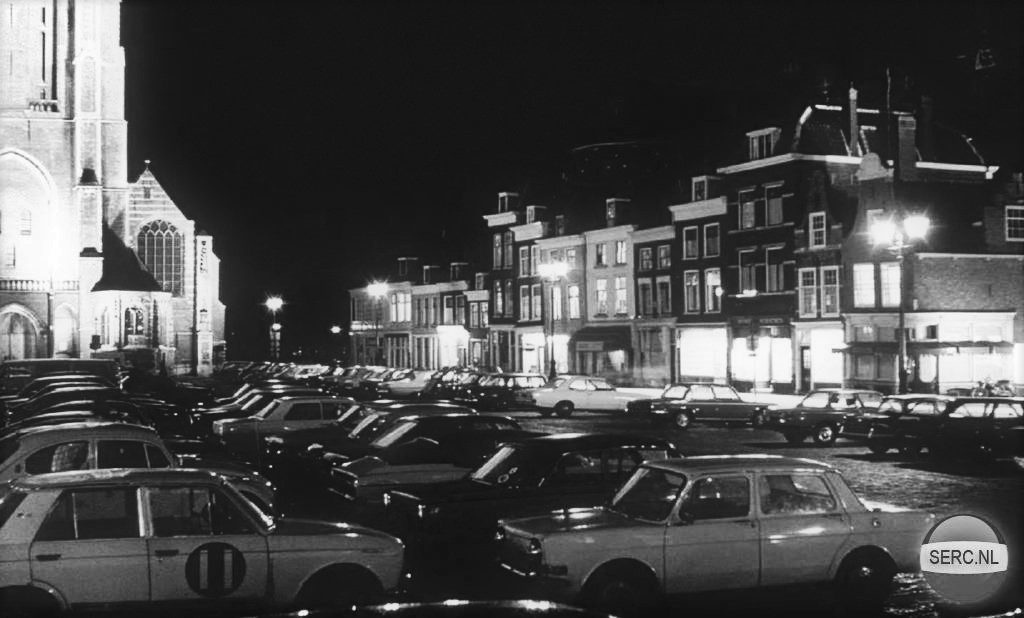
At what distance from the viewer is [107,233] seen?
82562mm

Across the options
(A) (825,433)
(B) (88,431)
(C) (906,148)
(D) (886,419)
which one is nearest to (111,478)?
(B) (88,431)

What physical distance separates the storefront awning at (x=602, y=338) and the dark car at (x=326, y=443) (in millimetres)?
41861

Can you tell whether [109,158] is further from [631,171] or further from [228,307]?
[228,307]

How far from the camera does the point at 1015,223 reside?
1971 inches

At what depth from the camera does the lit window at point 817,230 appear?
52250mm

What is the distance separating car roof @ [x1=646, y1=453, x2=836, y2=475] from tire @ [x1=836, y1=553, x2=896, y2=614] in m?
0.94

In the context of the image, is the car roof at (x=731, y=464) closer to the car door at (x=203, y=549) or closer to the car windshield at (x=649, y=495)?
the car windshield at (x=649, y=495)

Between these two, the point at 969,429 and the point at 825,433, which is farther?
the point at 825,433

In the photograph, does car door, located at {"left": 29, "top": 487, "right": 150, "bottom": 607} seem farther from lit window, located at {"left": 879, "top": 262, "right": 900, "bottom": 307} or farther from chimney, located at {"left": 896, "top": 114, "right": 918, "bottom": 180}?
chimney, located at {"left": 896, "top": 114, "right": 918, "bottom": 180}

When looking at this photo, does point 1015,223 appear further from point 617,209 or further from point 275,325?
point 275,325

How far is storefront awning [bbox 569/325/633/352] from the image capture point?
66875 millimetres

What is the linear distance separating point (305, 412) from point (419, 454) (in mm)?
8482

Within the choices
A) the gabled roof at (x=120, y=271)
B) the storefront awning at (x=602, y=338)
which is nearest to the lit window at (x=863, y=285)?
the storefront awning at (x=602, y=338)

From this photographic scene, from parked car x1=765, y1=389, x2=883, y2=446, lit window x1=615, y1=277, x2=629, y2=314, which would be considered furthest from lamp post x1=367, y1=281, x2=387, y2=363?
parked car x1=765, y1=389, x2=883, y2=446
